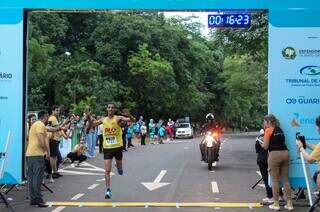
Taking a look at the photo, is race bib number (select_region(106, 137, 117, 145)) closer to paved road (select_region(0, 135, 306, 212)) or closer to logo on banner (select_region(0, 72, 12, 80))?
paved road (select_region(0, 135, 306, 212))

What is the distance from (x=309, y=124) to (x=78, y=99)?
38323mm

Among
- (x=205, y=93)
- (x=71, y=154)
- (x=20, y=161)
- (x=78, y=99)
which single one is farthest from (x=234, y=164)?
(x=205, y=93)

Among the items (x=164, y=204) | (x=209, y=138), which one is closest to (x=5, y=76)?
(x=164, y=204)

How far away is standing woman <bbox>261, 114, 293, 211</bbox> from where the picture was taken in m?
12.0

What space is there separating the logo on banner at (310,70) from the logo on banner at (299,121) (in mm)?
925

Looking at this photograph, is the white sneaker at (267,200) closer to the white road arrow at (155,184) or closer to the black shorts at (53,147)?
the white road arrow at (155,184)

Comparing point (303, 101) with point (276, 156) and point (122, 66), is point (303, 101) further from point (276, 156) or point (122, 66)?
point (122, 66)

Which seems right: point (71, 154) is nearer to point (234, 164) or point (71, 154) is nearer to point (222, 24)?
point (234, 164)

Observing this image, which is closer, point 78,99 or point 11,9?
point 11,9

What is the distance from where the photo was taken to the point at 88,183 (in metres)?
16.9

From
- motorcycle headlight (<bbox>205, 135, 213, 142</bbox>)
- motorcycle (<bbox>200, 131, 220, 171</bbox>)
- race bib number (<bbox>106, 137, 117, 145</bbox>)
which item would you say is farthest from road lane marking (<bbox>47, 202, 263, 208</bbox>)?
motorcycle headlight (<bbox>205, 135, 213, 142</bbox>)

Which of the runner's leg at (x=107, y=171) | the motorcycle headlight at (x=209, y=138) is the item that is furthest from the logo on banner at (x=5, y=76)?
the motorcycle headlight at (x=209, y=138)

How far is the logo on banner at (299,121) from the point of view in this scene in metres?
13.0

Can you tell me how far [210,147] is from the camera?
2045cm
